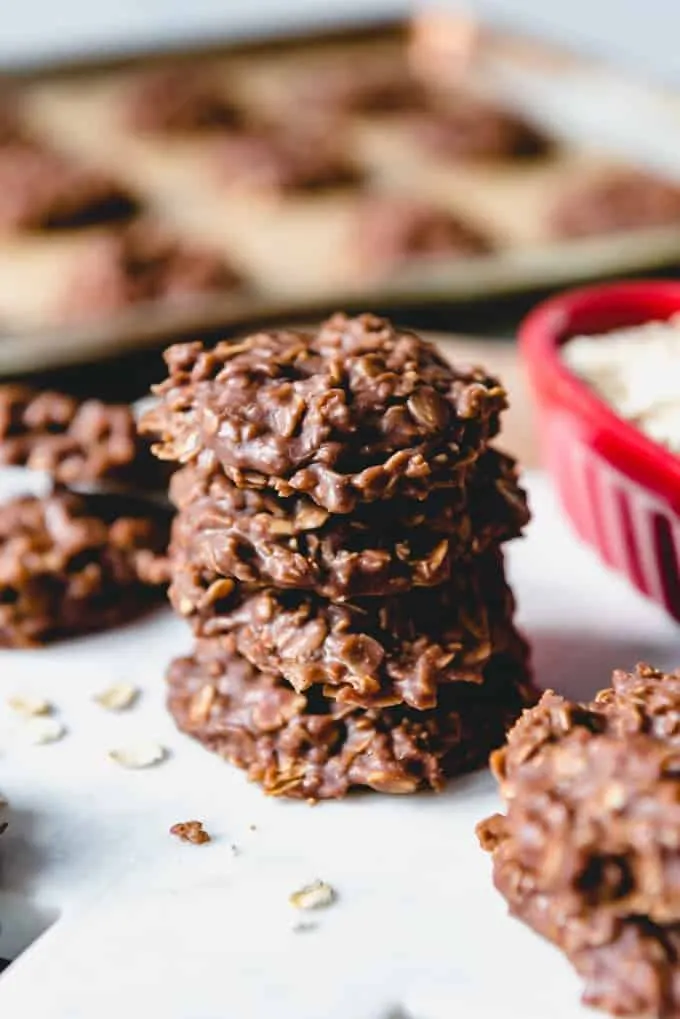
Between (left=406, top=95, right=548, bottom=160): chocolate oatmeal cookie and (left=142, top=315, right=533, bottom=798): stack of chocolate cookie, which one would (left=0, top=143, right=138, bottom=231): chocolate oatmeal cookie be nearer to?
(left=406, top=95, right=548, bottom=160): chocolate oatmeal cookie

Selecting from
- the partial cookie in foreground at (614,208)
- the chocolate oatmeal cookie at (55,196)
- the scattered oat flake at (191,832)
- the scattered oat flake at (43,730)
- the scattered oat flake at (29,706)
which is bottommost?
the partial cookie in foreground at (614,208)

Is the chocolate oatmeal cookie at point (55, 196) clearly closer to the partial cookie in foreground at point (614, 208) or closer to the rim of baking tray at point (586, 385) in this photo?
the partial cookie in foreground at point (614, 208)

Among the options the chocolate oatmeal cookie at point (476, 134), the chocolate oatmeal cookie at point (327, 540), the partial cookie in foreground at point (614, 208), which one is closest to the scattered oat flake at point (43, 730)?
the chocolate oatmeal cookie at point (327, 540)

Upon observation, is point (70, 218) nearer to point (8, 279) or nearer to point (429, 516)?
point (8, 279)

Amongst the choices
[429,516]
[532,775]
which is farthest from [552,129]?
[532,775]

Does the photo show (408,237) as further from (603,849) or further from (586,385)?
(603,849)

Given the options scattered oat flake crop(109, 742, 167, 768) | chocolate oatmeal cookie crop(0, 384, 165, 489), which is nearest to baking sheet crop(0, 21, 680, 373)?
chocolate oatmeal cookie crop(0, 384, 165, 489)
